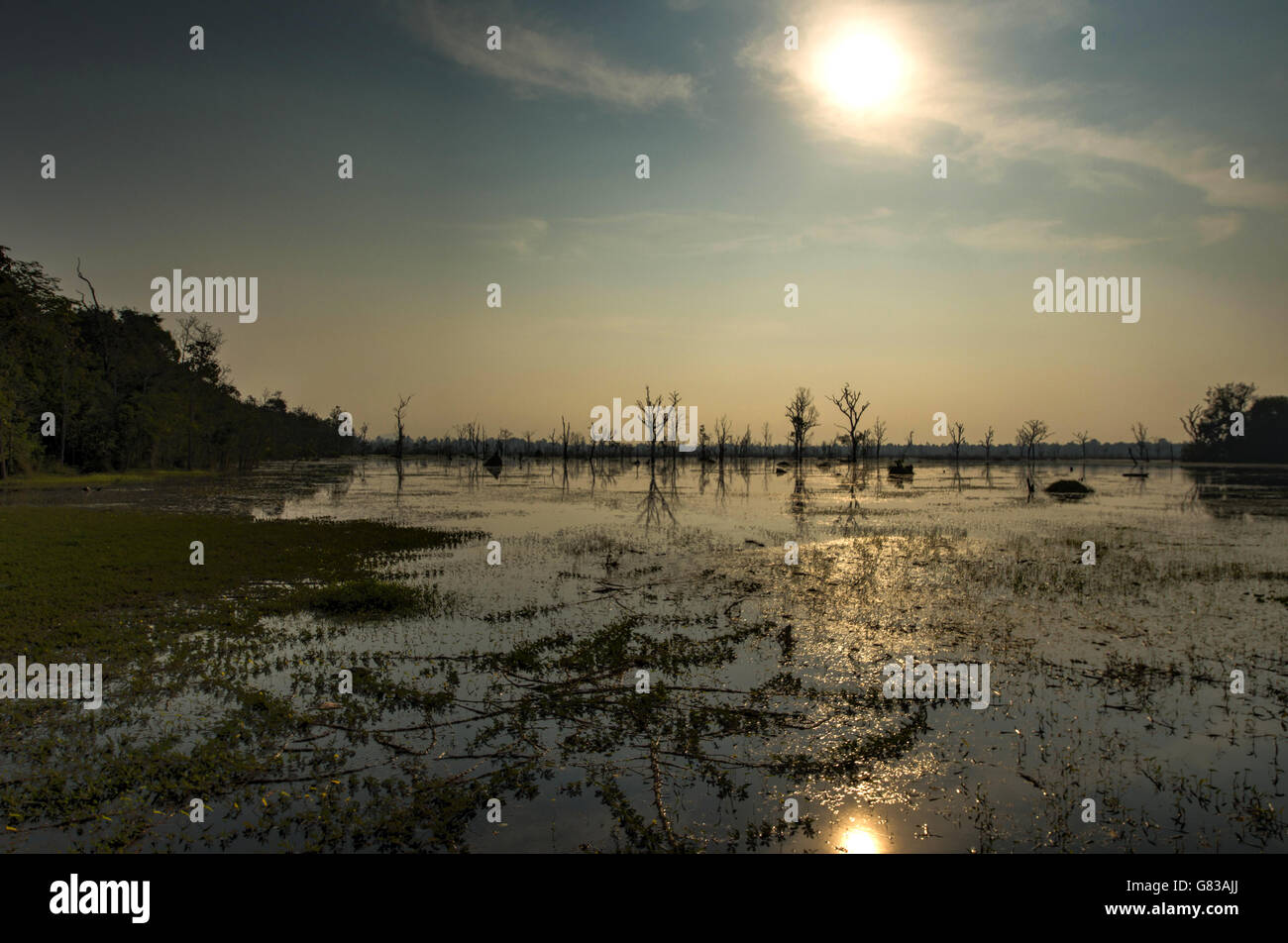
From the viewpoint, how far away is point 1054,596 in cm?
1869

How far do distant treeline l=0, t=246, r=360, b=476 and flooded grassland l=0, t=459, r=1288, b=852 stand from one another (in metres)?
41.6

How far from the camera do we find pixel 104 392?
69562 millimetres

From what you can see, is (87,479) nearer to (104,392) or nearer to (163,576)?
(104,392)

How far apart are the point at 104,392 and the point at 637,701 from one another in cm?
8392

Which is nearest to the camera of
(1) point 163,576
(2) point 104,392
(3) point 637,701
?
(3) point 637,701

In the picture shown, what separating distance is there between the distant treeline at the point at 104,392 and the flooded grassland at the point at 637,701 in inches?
1637

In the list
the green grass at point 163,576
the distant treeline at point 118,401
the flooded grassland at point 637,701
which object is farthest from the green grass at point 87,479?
the flooded grassland at point 637,701

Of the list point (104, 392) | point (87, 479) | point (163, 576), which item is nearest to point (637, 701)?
point (163, 576)

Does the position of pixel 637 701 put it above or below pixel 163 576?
below

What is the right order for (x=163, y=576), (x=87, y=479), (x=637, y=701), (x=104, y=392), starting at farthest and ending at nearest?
(x=104, y=392), (x=87, y=479), (x=163, y=576), (x=637, y=701)

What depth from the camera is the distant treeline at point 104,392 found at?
54.8 metres

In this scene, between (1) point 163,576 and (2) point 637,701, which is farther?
(1) point 163,576

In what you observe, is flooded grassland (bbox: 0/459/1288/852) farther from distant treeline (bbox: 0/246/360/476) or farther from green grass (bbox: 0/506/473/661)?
distant treeline (bbox: 0/246/360/476)

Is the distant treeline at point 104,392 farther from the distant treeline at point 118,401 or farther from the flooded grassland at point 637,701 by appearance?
the flooded grassland at point 637,701
